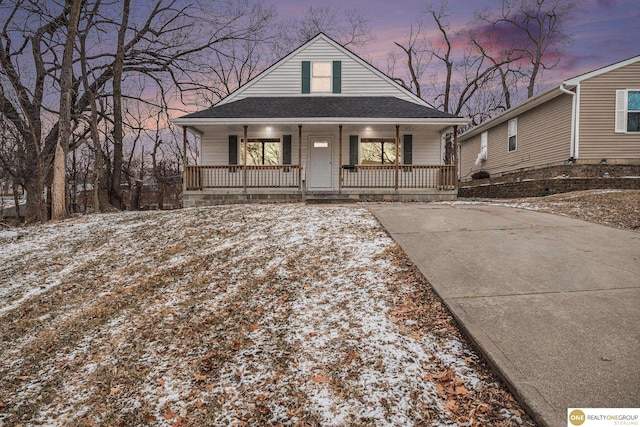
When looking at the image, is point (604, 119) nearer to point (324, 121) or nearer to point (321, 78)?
point (324, 121)

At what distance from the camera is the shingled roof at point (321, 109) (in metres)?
12.5

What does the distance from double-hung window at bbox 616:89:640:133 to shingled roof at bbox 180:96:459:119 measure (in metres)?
5.98

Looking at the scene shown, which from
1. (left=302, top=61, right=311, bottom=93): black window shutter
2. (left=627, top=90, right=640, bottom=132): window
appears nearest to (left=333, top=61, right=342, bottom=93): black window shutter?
(left=302, top=61, right=311, bottom=93): black window shutter

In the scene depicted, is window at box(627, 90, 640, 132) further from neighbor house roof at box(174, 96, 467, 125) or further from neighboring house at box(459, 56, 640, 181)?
neighbor house roof at box(174, 96, 467, 125)

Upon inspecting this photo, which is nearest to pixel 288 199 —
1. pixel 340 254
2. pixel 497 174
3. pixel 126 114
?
pixel 340 254

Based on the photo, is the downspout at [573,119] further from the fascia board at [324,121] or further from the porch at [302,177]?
the porch at [302,177]

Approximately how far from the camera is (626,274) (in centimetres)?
403

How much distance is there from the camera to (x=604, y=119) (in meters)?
12.4

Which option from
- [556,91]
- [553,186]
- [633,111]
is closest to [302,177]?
[553,186]

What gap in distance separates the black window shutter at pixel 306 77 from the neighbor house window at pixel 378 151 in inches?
139

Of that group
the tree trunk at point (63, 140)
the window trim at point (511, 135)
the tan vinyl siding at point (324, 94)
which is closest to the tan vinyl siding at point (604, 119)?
the window trim at point (511, 135)

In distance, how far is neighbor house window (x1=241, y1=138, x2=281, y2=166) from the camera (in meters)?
13.9

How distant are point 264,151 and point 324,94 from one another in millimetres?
3688

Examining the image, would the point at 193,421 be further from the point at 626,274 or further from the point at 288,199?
the point at 288,199
